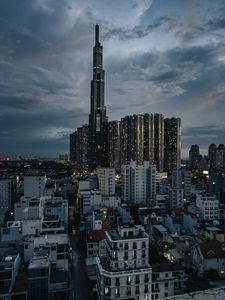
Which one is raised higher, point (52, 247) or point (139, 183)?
point (139, 183)

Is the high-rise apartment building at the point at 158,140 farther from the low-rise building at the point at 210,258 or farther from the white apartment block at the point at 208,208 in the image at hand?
the low-rise building at the point at 210,258

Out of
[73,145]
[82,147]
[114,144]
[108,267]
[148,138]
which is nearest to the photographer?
[108,267]

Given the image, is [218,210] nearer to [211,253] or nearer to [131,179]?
[211,253]

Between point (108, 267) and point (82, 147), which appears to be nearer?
point (108, 267)

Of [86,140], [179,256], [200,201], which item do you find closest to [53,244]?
[179,256]

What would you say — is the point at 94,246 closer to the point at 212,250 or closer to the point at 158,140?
the point at 212,250

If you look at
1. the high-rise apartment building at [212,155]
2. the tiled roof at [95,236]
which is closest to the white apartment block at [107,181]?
the tiled roof at [95,236]

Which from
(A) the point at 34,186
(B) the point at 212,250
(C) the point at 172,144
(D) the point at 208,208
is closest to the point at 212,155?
(C) the point at 172,144
